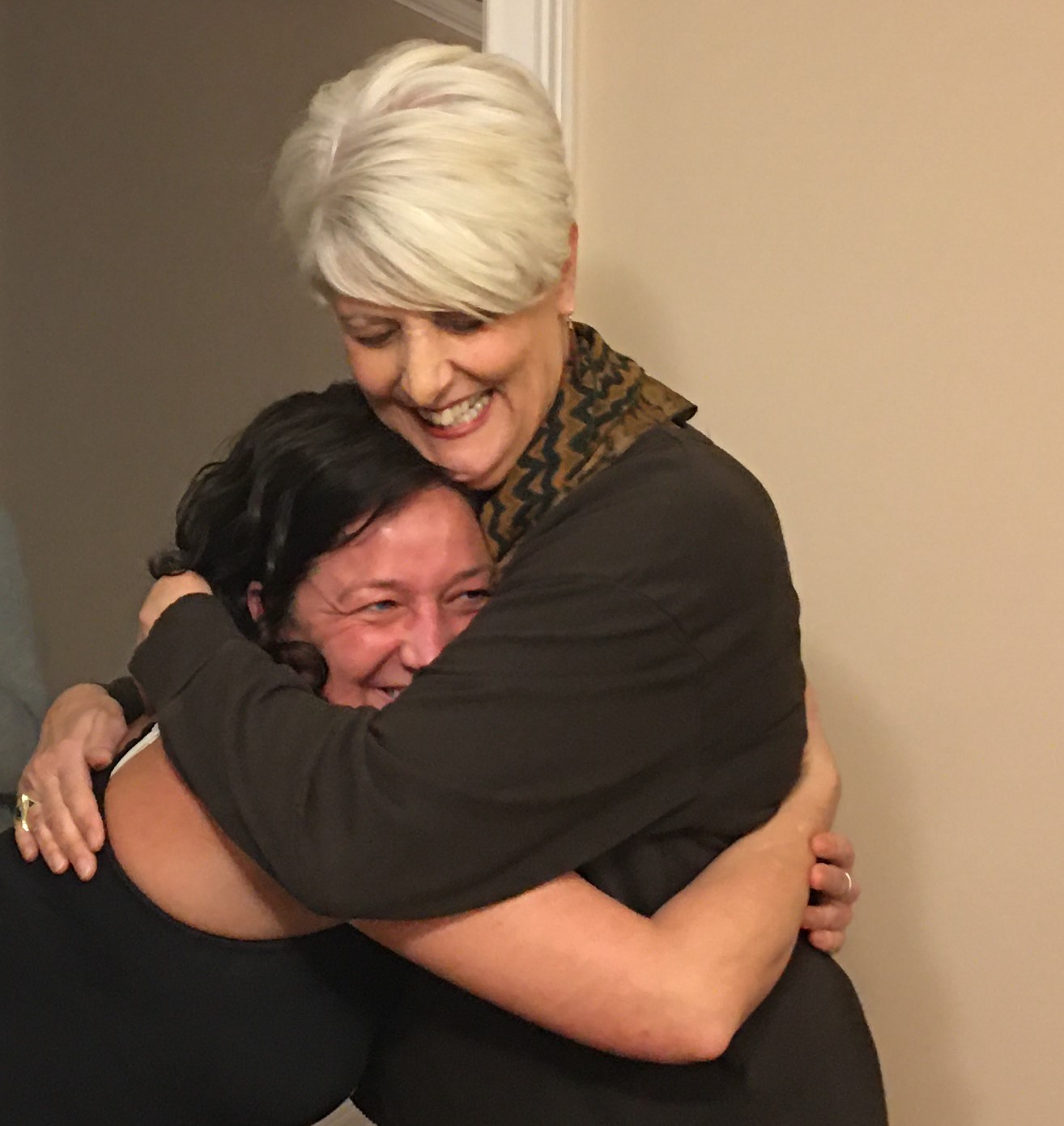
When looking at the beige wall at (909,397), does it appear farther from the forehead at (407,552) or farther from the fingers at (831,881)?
the forehead at (407,552)

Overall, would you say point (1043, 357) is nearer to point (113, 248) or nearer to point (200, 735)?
point (200, 735)

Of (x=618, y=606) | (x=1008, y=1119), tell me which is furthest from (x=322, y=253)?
(x=1008, y=1119)

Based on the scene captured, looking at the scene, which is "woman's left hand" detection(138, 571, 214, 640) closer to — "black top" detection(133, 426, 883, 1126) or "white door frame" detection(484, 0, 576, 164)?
"black top" detection(133, 426, 883, 1126)

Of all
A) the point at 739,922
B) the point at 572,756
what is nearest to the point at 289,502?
the point at 572,756

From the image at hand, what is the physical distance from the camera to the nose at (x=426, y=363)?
1037mm

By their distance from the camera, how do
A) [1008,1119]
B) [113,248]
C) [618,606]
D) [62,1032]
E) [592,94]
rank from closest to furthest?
[618,606] < [62,1032] < [1008,1119] < [592,94] < [113,248]

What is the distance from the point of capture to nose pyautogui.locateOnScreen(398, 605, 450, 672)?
1.15m

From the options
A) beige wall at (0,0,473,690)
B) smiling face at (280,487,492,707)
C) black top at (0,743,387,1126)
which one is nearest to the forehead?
smiling face at (280,487,492,707)

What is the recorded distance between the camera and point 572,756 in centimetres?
85

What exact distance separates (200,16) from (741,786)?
236cm

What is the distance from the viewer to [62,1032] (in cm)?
100

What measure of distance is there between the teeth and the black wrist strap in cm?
39

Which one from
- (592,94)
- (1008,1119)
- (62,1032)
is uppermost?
(592,94)

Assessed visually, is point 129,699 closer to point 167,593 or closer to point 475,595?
point 167,593
